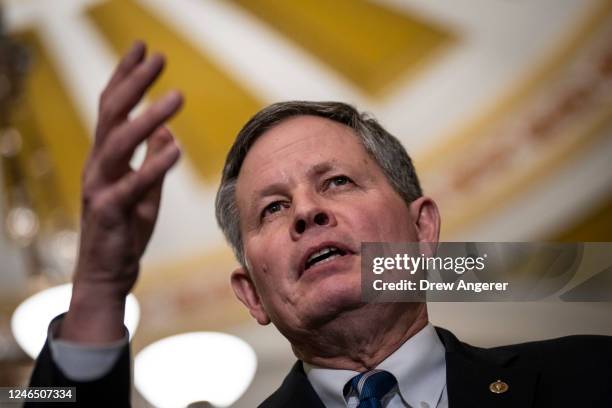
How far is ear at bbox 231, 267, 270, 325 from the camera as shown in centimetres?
159

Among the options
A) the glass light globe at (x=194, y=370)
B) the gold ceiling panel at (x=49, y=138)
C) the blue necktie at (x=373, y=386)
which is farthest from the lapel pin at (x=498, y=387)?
the gold ceiling panel at (x=49, y=138)

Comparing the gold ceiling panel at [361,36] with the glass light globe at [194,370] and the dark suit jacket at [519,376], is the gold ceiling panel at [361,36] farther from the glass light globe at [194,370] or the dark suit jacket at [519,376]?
the dark suit jacket at [519,376]

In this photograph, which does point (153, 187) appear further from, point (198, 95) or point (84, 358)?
point (198, 95)

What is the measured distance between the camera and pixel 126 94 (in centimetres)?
110

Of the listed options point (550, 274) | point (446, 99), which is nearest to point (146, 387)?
point (550, 274)

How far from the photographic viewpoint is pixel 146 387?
5.62ft

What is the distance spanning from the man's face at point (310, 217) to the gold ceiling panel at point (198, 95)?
5.51 ft

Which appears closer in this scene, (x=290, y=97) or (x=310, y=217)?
(x=310, y=217)

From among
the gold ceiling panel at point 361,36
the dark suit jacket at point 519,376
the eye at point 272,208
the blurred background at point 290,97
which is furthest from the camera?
the gold ceiling panel at point 361,36

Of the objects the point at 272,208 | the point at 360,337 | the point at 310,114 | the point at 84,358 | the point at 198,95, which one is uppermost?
the point at 198,95

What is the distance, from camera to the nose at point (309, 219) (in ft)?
4.75

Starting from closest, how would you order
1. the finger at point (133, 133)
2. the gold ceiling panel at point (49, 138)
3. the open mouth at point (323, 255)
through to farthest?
the finger at point (133, 133) < the open mouth at point (323, 255) < the gold ceiling panel at point (49, 138)

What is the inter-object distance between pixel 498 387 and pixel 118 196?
65cm

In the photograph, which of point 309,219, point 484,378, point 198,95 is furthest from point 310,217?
point 198,95
